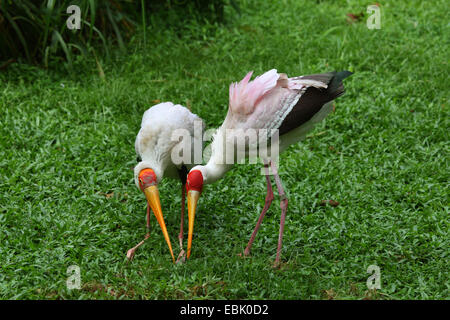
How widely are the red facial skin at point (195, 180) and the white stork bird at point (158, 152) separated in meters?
0.29

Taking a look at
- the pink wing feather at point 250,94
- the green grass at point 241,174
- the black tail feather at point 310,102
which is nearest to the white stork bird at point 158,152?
the green grass at point 241,174

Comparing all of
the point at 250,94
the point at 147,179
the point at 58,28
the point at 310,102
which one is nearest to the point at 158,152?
the point at 147,179

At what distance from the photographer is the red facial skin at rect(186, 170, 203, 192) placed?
4.14 m

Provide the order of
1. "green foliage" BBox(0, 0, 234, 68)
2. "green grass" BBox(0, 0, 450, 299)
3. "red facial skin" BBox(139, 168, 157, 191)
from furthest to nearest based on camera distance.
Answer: "green foliage" BBox(0, 0, 234, 68) → "red facial skin" BBox(139, 168, 157, 191) → "green grass" BBox(0, 0, 450, 299)

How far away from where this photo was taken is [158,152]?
176 inches

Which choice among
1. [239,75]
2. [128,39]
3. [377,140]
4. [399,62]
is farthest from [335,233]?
[128,39]

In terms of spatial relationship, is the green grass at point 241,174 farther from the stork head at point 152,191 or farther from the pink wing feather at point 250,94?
the pink wing feather at point 250,94

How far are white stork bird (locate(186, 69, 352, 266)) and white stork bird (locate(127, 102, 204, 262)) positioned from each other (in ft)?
0.93

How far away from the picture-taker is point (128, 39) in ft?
24.3

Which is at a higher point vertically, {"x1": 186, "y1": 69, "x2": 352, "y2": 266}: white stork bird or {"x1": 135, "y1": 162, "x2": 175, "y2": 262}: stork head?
{"x1": 186, "y1": 69, "x2": 352, "y2": 266}: white stork bird

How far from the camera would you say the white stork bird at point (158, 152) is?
4285 millimetres

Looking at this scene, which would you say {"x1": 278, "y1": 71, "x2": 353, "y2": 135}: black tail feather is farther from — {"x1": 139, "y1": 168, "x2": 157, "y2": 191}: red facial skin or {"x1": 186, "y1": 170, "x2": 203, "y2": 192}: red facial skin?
{"x1": 139, "y1": 168, "x2": 157, "y2": 191}: red facial skin

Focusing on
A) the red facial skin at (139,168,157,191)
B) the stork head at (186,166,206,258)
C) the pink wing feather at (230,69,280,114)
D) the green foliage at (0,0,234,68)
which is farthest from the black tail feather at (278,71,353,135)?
the green foliage at (0,0,234,68)

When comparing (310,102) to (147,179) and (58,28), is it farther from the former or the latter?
(58,28)
